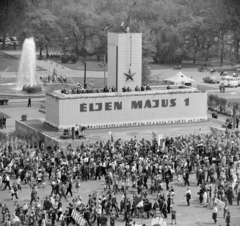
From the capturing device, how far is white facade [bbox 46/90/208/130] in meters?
60.0

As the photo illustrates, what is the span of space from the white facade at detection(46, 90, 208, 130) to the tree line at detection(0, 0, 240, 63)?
141 ft

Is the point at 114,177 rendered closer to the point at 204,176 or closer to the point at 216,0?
the point at 204,176

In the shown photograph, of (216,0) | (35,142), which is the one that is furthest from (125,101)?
(216,0)

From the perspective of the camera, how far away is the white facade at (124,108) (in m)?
60.0

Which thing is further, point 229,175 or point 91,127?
point 91,127

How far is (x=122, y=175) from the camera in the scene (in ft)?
151

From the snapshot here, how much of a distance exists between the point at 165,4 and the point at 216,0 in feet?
41.7

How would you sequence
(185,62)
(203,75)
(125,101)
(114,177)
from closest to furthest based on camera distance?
(114,177)
(125,101)
(203,75)
(185,62)

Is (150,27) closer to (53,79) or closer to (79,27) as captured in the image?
(79,27)

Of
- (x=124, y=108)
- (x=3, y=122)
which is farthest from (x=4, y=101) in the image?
(x=124, y=108)

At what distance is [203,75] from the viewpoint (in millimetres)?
101688

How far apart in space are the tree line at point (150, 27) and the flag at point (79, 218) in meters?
68.5

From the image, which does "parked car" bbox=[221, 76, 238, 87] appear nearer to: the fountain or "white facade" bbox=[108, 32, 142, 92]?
the fountain

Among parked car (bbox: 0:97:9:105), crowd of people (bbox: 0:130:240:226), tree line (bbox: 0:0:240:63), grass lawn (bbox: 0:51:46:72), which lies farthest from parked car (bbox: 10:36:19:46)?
crowd of people (bbox: 0:130:240:226)
